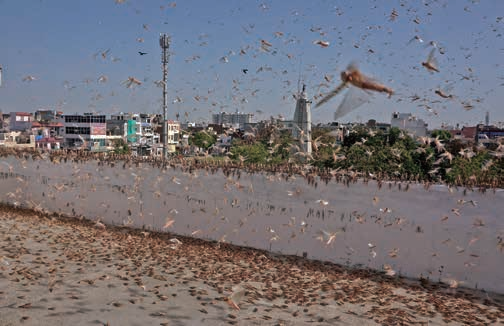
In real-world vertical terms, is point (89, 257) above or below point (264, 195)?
below

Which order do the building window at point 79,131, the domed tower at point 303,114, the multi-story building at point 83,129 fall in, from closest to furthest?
the domed tower at point 303,114 < the multi-story building at point 83,129 < the building window at point 79,131

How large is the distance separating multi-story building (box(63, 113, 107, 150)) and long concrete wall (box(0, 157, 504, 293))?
58.1 meters

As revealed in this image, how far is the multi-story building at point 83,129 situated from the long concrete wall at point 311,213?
5808cm

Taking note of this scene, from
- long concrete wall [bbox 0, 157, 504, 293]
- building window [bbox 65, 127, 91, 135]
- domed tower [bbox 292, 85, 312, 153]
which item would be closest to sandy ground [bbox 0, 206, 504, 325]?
long concrete wall [bbox 0, 157, 504, 293]

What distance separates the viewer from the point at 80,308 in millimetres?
6496

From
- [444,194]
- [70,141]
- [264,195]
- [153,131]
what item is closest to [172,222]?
[264,195]

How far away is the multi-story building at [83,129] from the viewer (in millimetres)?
69250

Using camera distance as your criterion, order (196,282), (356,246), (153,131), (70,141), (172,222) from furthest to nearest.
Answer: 1. (153,131)
2. (70,141)
3. (172,222)
4. (356,246)
5. (196,282)

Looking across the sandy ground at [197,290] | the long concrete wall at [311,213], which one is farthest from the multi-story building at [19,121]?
the sandy ground at [197,290]

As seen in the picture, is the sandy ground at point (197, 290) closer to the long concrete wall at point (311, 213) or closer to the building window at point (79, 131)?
the long concrete wall at point (311, 213)

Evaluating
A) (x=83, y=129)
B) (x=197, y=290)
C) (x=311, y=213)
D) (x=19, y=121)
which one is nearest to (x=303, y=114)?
(x=311, y=213)

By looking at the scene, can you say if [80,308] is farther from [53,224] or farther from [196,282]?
[53,224]

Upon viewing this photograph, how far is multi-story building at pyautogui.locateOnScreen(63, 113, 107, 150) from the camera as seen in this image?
227 ft

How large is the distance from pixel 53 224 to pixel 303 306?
28.3 ft
